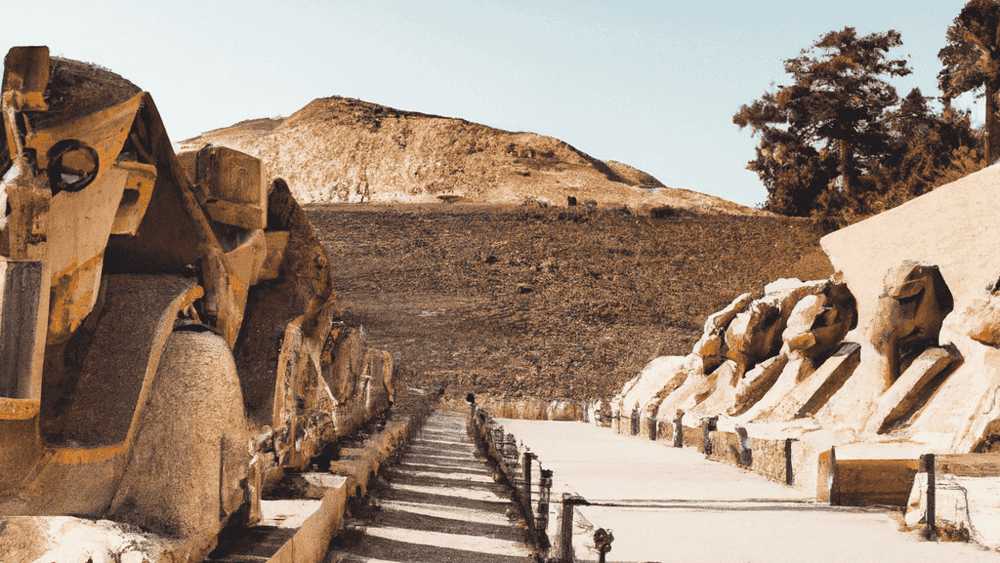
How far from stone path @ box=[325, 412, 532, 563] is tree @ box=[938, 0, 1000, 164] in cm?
2155

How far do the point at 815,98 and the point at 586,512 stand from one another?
40632 millimetres

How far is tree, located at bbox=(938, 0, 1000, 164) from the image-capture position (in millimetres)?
25922

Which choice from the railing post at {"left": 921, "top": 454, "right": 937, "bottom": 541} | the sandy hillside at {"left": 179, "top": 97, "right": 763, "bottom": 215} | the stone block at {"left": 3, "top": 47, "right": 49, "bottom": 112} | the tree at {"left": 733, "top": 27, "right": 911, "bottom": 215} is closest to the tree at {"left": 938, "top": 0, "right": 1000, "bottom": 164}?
the tree at {"left": 733, "top": 27, "right": 911, "bottom": 215}

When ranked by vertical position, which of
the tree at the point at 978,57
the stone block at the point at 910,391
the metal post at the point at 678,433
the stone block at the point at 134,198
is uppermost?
the tree at the point at 978,57

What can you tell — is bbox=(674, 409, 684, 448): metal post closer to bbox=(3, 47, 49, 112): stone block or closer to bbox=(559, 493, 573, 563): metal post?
bbox=(559, 493, 573, 563): metal post

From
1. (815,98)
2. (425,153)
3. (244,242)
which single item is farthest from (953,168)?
(425,153)

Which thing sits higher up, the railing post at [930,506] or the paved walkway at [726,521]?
the railing post at [930,506]

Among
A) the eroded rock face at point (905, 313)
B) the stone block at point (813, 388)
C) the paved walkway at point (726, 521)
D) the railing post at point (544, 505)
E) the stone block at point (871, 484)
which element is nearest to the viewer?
the paved walkway at point (726, 521)

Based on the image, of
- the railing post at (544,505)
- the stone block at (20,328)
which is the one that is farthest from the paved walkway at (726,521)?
the stone block at (20,328)

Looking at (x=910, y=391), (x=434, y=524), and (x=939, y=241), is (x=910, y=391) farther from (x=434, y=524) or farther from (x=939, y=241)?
(x=434, y=524)

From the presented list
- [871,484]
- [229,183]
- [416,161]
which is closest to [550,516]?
[229,183]

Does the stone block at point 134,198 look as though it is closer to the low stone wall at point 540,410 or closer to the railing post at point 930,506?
the railing post at point 930,506

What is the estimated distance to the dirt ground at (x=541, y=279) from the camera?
40.2 meters

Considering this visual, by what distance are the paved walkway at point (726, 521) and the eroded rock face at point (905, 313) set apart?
159cm
